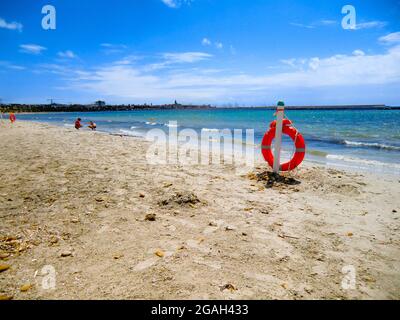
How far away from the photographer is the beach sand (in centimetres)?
215

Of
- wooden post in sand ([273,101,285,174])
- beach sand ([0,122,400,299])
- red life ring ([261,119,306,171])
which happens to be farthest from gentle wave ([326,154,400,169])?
wooden post in sand ([273,101,285,174])

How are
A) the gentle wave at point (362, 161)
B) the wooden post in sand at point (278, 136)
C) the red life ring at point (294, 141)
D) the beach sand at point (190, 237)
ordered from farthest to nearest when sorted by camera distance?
the gentle wave at point (362, 161) → the red life ring at point (294, 141) → the wooden post in sand at point (278, 136) → the beach sand at point (190, 237)

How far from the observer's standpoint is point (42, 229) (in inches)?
117

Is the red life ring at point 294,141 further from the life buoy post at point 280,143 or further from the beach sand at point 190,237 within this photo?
the beach sand at point 190,237

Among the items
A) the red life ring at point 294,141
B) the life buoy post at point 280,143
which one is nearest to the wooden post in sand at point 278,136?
the life buoy post at point 280,143

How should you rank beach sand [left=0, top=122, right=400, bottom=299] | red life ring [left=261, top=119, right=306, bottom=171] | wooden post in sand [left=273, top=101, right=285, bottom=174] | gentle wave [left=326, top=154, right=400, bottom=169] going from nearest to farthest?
beach sand [left=0, top=122, right=400, bottom=299] < wooden post in sand [left=273, top=101, right=285, bottom=174] < red life ring [left=261, top=119, right=306, bottom=171] < gentle wave [left=326, top=154, right=400, bottom=169]

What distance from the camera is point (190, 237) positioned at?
9.61 feet

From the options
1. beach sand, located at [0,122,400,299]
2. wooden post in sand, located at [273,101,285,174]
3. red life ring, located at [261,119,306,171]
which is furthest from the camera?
red life ring, located at [261,119,306,171]

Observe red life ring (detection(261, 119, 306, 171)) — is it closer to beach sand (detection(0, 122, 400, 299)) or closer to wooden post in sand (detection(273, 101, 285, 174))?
wooden post in sand (detection(273, 101, 285, 174))

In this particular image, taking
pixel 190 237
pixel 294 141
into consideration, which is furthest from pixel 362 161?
pixel 190 237

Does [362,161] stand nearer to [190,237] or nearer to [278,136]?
[278,136]

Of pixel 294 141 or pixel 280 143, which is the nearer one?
pixel 280 143

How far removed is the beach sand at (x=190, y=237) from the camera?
2150 mm
